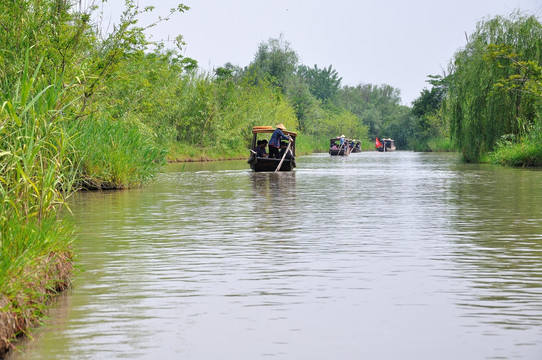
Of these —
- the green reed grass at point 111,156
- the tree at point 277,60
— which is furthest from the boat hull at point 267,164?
the tree at point 277,60

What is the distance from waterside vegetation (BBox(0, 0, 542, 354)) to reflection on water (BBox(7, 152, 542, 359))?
0.65 meters

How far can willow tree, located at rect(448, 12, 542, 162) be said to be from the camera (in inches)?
1555

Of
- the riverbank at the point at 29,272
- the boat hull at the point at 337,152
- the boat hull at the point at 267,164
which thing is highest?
the boat hull at the point at 337,152

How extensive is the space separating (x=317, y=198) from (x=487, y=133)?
75.7ft

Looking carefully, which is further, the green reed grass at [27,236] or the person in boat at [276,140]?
the person in boat at [276,140]

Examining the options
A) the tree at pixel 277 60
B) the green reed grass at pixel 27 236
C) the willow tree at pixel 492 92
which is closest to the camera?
the green reed grass at pixel 27 236

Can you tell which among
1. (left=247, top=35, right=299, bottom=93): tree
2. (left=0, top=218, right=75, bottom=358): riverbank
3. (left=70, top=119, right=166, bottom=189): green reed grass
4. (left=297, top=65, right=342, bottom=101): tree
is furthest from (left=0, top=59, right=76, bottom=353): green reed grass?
(left=297, top=65, right=342, bottom=101): tree

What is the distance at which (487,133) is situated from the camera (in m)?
41.1

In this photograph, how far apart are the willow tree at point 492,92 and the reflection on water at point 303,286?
79.4 ft

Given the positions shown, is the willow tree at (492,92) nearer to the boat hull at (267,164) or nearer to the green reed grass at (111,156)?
the boat hull at (267,164)

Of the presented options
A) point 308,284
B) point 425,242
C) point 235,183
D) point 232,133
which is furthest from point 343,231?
point 232,133

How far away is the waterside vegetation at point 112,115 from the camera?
730cm

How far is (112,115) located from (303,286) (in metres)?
28.7

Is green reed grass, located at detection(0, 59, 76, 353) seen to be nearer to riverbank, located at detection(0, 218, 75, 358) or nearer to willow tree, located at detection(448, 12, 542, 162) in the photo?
riverbank, located at detection(0, 218, 75, 358)
